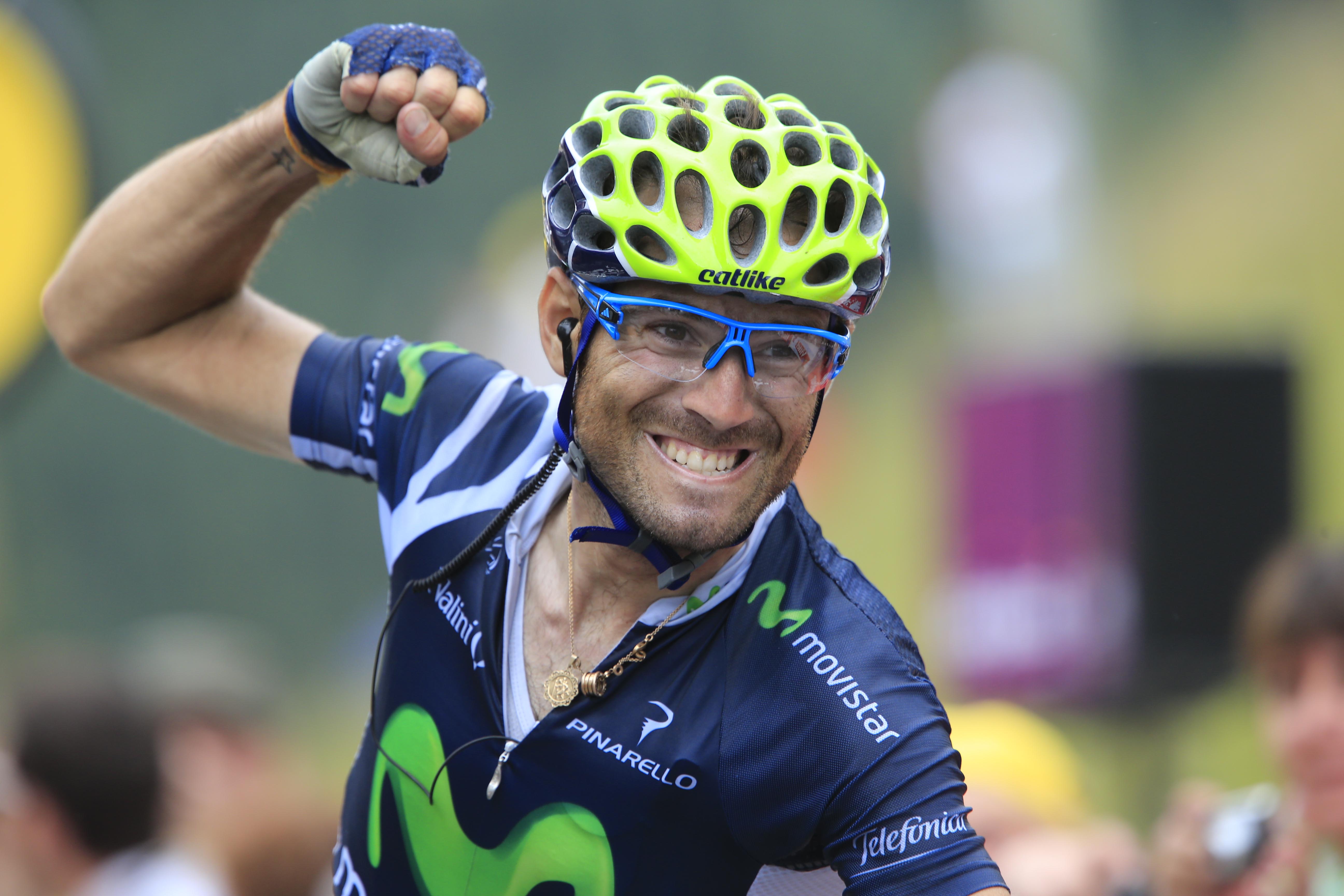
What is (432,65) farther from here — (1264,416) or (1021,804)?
(1264,416)

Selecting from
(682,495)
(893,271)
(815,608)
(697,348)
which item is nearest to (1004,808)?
(815,608)

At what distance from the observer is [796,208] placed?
101 inches

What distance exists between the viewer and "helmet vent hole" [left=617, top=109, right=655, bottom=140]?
2586mm

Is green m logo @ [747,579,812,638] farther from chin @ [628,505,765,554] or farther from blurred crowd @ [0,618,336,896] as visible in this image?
blurred crowd @ [0,618,336,896]

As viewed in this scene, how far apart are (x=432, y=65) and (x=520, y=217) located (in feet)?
35.6

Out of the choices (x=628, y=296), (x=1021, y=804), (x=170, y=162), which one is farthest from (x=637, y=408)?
(x=1021, y=804)

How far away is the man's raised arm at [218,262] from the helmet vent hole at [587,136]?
0.23 meters

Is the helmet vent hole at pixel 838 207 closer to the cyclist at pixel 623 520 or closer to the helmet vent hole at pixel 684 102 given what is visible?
the cyclist at pixel 623 520

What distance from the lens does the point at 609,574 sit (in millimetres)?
2709

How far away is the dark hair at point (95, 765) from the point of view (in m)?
4.03

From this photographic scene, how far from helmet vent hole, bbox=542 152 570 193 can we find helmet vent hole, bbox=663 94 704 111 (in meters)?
0.21

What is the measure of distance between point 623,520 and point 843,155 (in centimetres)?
78

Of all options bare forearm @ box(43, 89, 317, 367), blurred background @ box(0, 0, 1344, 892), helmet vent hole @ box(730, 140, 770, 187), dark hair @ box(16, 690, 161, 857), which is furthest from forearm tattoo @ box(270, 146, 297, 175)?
blurred background @ box(0, 0, 1344, 892)

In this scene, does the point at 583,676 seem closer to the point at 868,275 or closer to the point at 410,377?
the point at 410,377
